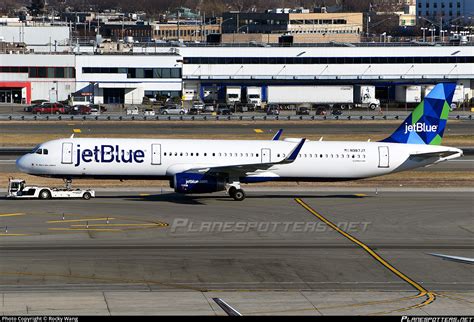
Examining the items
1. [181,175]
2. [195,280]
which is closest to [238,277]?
[195,280]

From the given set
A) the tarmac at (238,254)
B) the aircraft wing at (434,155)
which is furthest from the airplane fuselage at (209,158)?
the tarmac at (238,254)

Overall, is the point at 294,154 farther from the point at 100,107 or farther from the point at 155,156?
the point at 100,107

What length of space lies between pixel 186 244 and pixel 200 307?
1303 centimetres

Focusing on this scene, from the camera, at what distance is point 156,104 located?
164250mm

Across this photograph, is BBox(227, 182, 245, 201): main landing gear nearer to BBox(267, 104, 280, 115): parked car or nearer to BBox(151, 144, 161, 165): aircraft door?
BBox(151, 144, 161, 165): aircraft door

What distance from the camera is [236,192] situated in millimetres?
65500

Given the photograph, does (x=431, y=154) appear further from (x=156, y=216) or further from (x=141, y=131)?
(x=141, y=131)

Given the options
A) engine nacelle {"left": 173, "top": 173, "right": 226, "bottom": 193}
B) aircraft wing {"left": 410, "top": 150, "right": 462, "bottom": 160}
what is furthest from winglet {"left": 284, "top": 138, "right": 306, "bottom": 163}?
aircraft wing {"left": 410, "top": 150, "right": 462, "bottom": 160}

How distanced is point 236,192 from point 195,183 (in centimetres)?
333

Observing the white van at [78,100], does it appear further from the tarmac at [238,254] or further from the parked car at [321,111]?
the tarmac at [238,254]

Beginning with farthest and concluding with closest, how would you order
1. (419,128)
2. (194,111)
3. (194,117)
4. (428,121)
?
(194,111)
(194,117)
(428,121)
(419,128)

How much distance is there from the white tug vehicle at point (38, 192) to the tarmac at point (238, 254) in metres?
1.02

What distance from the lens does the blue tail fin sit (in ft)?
228

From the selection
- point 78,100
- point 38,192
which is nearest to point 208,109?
point 78,100
